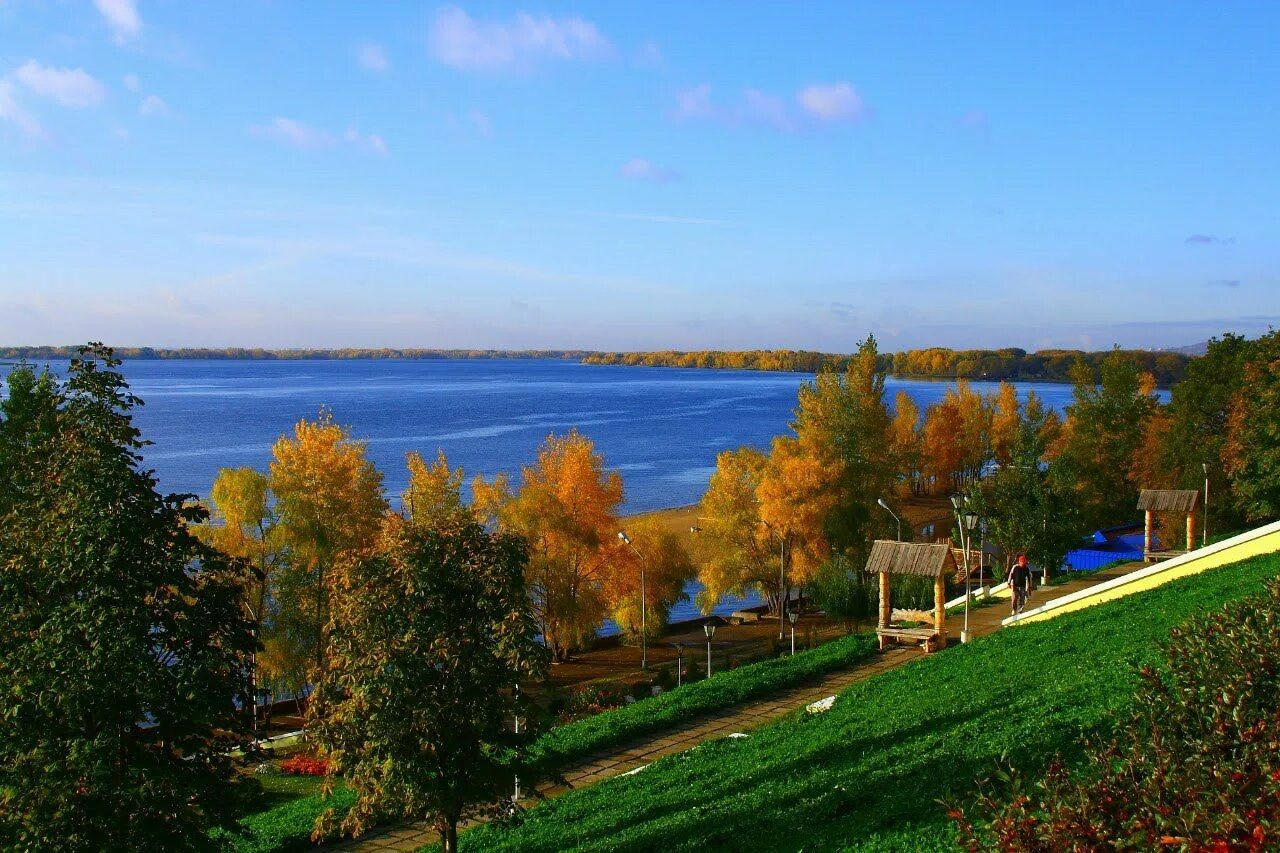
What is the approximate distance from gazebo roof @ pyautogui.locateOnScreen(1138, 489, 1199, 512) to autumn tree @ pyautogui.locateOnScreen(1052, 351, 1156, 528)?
18.8m

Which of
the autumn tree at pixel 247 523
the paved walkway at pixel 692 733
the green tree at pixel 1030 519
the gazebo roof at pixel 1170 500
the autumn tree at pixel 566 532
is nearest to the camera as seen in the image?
the paved walkway at pixel 692 733

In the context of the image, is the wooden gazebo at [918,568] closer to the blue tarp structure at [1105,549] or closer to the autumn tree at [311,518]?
the blue tarp structure at [1105,549]

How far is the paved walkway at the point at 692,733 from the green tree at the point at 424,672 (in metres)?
4.09

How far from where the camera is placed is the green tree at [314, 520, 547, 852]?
38.3 ft

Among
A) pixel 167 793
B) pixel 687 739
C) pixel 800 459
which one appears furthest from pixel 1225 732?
pixel 800 459

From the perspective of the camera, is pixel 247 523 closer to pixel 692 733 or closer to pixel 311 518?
pixel 311 518

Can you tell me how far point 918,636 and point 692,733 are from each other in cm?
785

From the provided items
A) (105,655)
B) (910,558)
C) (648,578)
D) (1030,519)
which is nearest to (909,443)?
(1030,519)

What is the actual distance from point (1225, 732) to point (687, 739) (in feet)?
49.8

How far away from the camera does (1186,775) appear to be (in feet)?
18.2

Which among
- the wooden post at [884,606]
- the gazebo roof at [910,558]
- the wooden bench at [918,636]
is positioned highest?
the gazebo roof at [910,558]

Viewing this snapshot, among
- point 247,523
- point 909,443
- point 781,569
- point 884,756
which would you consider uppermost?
point 884,756

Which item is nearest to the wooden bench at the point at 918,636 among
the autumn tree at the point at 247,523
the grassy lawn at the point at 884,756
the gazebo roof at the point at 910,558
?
the gazebo roof at the point at 910,558

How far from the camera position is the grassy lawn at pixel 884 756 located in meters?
11.0
